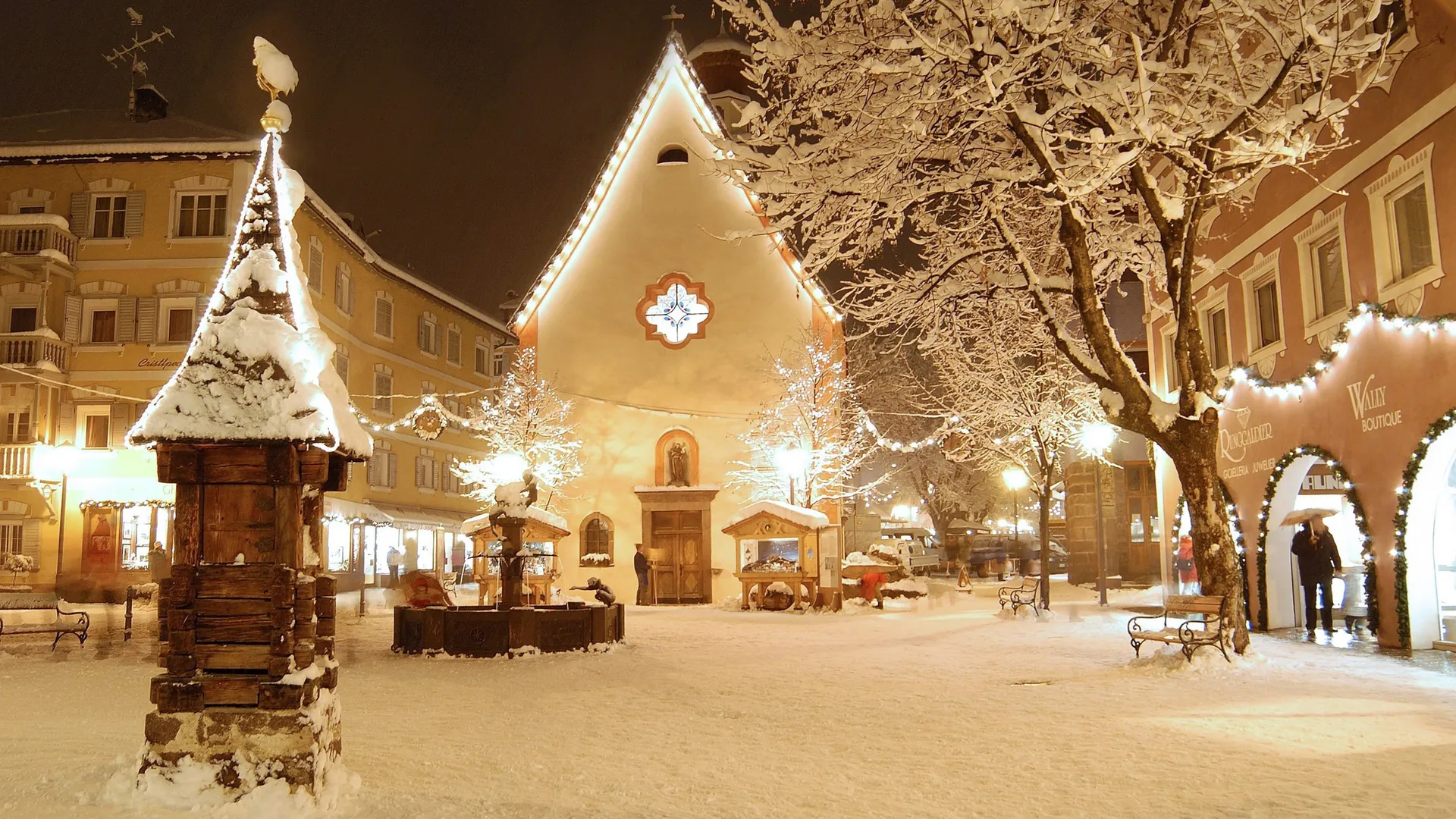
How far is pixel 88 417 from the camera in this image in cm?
3164

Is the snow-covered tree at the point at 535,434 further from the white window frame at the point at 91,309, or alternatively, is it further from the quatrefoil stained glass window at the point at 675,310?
the white window frame at the point at 91,309

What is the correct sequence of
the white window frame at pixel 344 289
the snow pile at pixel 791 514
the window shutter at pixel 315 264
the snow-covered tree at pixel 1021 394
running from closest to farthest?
the snow-covered tree at pixel 1021 394
the snow pile at pixel 791 514
the window shutter at pixel 315 264
the white window frame at pixel 344 289

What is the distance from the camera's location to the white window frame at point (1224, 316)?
1994 centimetres

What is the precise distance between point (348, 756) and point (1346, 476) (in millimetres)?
13712

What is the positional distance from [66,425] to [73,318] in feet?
10.4

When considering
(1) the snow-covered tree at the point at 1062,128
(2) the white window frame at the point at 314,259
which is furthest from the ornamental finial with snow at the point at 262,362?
(2) the white window frame at the point at 314,259

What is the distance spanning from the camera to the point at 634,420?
29.5 m

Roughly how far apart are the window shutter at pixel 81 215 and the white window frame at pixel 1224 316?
98.8ft

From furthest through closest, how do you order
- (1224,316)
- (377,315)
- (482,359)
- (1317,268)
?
1. (482,359)
2. (377,315)
3. (1224,316)
4. (1317,268)

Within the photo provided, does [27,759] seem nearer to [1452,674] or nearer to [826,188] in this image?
[826,188]

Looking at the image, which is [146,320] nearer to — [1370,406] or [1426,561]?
[1370,406]

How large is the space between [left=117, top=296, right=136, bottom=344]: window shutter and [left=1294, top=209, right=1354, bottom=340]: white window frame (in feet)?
98.4

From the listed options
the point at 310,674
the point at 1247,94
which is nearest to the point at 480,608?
the point at 310,674

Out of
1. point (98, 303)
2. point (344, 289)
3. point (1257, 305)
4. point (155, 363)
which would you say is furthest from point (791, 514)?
point (98, 303)
